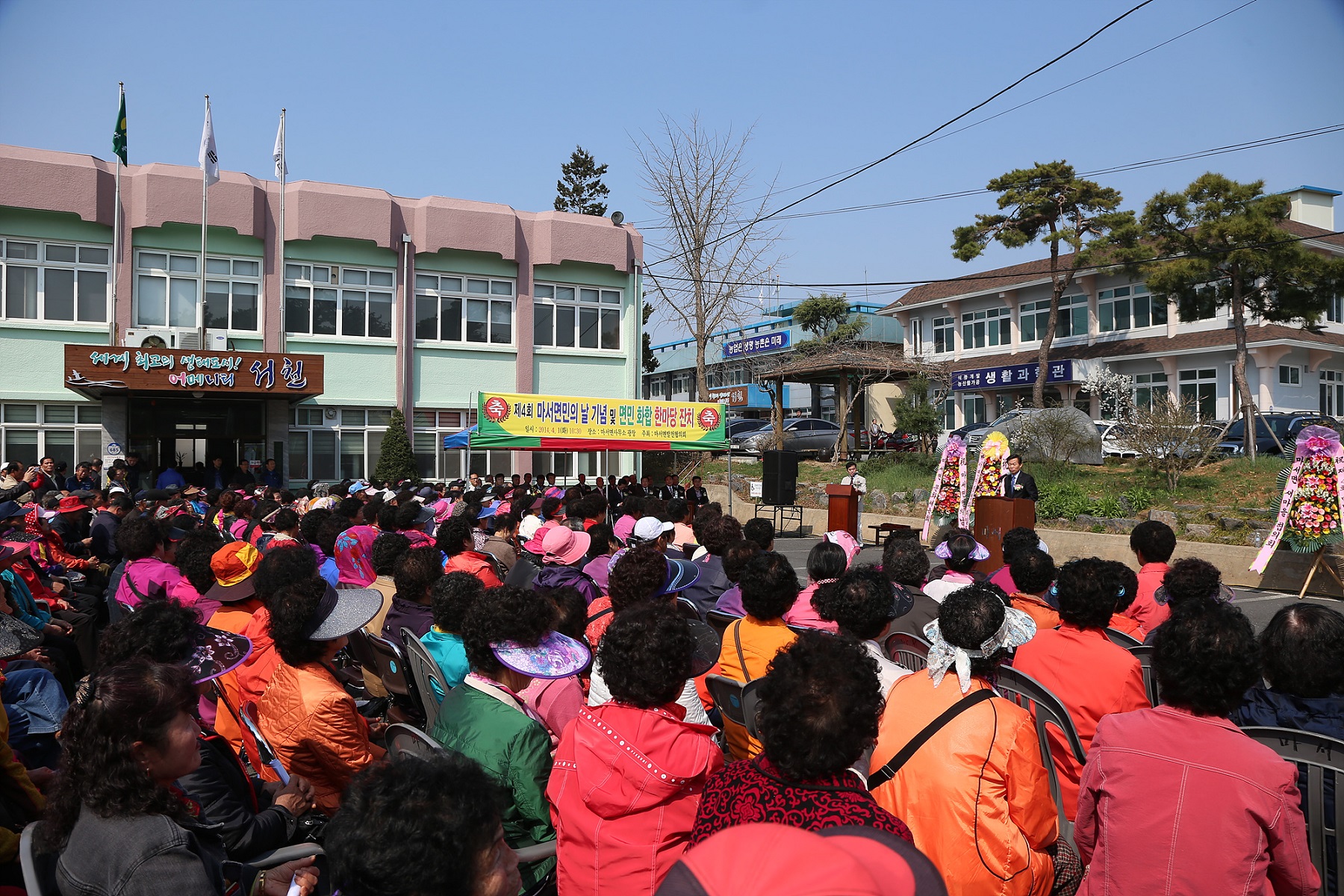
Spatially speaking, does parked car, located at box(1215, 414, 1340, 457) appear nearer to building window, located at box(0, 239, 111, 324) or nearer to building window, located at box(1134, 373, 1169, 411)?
building window, located at box(1134, 373, 1169, 411)

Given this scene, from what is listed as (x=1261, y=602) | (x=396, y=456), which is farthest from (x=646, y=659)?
(x=396, y=456)

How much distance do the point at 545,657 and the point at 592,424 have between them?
13514 millimetres

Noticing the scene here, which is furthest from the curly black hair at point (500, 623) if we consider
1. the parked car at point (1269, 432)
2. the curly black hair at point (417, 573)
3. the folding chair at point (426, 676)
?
the parked car at point (1269, 432)

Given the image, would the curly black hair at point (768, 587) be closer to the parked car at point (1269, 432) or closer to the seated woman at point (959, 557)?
the seated woman at point (959, 557)

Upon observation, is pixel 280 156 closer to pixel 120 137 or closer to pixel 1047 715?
pixel 120 137

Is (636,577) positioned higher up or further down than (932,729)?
higher up

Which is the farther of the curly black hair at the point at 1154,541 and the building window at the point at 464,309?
the building window at the point at 464,309

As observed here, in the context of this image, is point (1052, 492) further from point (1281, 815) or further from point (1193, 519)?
point (1281, 815)

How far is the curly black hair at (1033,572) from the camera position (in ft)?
16.1

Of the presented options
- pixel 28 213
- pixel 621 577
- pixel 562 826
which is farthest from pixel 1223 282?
pixel 28 213

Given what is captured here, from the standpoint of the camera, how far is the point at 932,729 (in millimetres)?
2506

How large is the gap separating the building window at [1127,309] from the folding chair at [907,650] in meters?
31.7

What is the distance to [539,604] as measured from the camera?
3213 millimetres

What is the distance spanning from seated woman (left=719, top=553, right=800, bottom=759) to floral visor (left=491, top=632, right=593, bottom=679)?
0.80 meters
